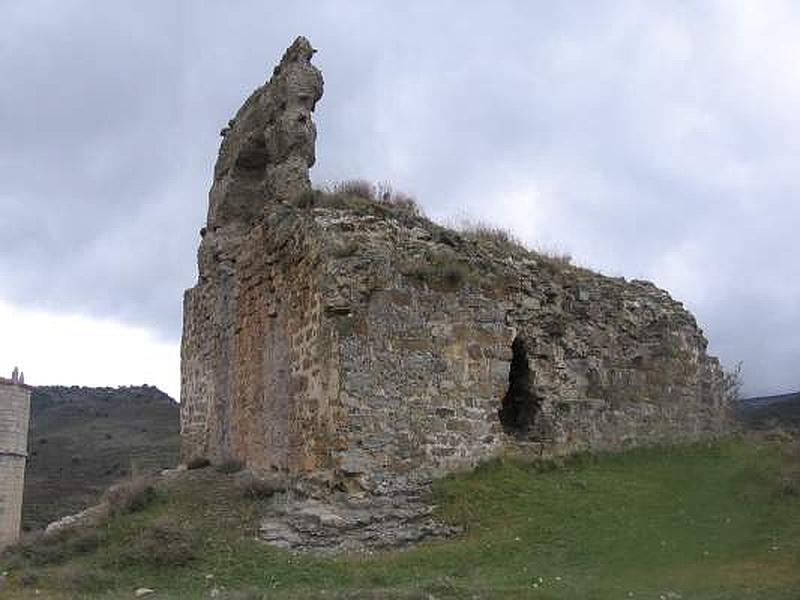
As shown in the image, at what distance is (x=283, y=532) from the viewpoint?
9.98 m

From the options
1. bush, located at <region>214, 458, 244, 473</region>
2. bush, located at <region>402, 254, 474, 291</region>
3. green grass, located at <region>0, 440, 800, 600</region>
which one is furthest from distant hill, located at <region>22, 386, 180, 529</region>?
green grass, located at <region>0, 440, 800, 600</region>

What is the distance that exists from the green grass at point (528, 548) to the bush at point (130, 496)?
18 centimetres

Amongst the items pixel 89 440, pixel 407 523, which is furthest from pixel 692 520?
pixel 89 440

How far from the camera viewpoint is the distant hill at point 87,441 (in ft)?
120

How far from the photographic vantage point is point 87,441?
152 feet

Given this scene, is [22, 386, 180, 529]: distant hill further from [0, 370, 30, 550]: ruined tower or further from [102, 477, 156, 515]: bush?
[102, 477, 156, 515]: bush

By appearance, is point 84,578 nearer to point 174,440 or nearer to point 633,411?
point 633,411

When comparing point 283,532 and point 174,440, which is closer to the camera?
point 283,532

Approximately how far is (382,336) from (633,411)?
4.51 meters

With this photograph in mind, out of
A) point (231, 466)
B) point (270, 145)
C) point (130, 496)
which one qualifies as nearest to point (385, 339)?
point (231, 466)

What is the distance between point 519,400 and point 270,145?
5.12 m

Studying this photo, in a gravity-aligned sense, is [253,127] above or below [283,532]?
above

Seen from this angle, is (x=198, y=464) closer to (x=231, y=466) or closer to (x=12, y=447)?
(x=231, y=466)

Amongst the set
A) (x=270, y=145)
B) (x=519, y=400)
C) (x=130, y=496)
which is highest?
(x=270, y=145)
